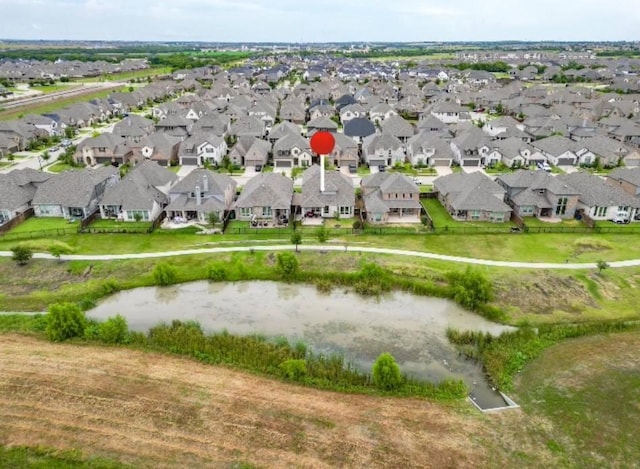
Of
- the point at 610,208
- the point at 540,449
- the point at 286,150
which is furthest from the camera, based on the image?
the point at 286,150

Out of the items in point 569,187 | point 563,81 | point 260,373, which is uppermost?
point 563,81

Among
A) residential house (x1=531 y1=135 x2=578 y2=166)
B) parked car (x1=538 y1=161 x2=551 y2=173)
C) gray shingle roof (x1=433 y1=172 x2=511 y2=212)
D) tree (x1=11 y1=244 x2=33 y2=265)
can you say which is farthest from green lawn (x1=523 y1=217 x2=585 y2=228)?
tree (x1=11 y1=244 x2=33 y2=265)

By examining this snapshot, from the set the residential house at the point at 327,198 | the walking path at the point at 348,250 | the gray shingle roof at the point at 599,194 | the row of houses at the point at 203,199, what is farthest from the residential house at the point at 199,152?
the gray shingle roof at the point at 599,194

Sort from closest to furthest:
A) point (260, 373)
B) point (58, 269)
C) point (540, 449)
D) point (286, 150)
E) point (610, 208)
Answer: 1. point (540, 449)
2. point (260, 373)
3. point (58, 269)
4. point (610, 208)
5. point (286, 150)

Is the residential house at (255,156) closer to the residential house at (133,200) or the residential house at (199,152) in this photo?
the residential house at (199,152)

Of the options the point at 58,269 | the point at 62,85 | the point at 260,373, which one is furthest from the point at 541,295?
the point at 62,85

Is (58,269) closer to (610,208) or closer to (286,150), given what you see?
(286,150)

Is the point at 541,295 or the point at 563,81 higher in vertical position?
the point at 563,81

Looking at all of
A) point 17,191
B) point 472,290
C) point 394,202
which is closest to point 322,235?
point 394,202
